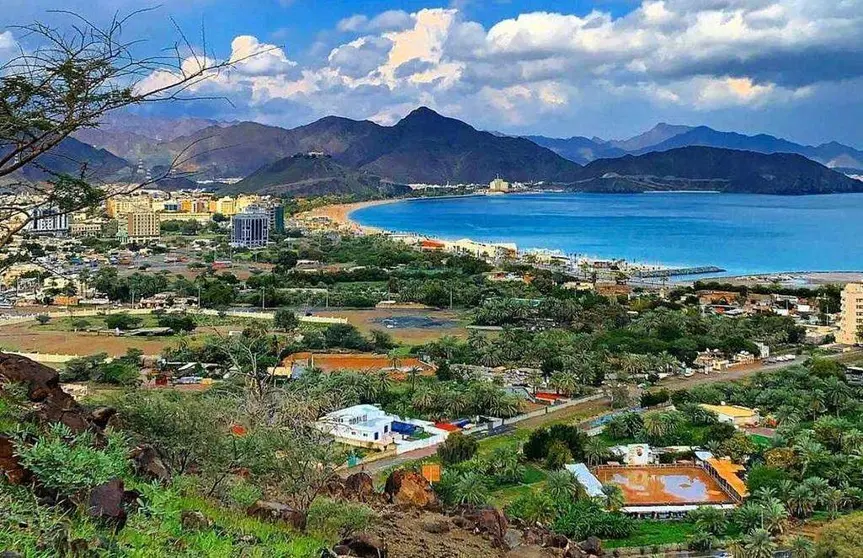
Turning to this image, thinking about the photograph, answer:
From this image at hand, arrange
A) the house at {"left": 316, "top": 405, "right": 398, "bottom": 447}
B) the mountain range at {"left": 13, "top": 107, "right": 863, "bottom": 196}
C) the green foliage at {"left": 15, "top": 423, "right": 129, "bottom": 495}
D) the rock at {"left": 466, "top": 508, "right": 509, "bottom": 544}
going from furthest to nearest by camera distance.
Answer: the mountain range at {"left": 13, "top": 107, "right": 863, "bottom": 196}, the house at {"left": 316, "top": 405, "right": 398, "bottom": 447}, the rock at {"left": 466, "top": 508, "right": 509, "bottom": 544}, the green foliage at {"left": 15, "top": 423, "right": 129, "bottom": 495}

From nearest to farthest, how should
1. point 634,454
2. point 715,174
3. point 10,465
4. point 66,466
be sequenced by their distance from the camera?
1. point 66,466
2. point 10,465
3. point 634,454
4. point 715,174

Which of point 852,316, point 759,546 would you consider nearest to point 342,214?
point 852,316

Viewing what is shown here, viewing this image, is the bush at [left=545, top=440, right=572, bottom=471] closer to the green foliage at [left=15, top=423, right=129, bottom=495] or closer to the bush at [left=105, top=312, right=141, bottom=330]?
the green foliage at [left=15, top=423, right=129, bottom=495]

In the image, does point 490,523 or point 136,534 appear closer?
point 136,534

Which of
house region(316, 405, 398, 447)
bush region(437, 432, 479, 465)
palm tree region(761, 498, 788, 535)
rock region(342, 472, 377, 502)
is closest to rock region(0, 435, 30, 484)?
rock region(342, 472, 377, 502)

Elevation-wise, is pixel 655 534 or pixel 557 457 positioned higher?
pixel 557 457

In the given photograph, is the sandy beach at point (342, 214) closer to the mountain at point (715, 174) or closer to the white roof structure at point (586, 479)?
the white roof structure at point (586, 479)

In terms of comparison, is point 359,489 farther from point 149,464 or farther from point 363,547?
point 149,464

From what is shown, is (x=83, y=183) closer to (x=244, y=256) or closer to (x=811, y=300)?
(x=811, y=300)
